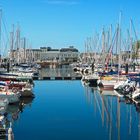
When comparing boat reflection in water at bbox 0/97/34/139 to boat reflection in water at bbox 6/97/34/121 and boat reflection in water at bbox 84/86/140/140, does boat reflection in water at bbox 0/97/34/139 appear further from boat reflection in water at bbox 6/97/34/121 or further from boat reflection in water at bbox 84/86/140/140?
boat reflection in water at bbox 84/86/140/140

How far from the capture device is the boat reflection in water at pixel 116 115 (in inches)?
1203

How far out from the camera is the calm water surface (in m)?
30.0

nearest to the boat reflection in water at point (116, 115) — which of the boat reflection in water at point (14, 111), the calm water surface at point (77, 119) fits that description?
the calm water surface at point (77, 119)

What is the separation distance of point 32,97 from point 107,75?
21950 mm

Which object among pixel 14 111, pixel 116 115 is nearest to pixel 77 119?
pixel 116 115

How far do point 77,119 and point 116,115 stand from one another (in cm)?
377

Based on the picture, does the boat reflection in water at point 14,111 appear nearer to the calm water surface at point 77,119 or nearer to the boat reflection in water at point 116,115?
the calm water surface at point 77,119

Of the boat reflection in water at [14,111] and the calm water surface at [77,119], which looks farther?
the boat reflection in water at [14,111]

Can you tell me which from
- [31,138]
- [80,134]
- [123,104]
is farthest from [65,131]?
[123,104]

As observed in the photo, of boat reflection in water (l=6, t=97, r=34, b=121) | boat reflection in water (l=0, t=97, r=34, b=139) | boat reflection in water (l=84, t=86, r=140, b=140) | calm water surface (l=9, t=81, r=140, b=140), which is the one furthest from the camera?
boat reflection in water (l=6, t=97, r=34, b=121)

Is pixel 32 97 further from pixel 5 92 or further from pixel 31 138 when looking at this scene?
pixel 31 138

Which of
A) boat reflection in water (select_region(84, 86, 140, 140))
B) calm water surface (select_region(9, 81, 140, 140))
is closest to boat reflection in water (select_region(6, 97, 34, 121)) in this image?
calm water surface (select_region(9, 81, 140, 140))

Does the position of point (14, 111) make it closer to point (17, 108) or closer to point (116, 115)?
point (17, 108)

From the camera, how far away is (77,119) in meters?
37.0
